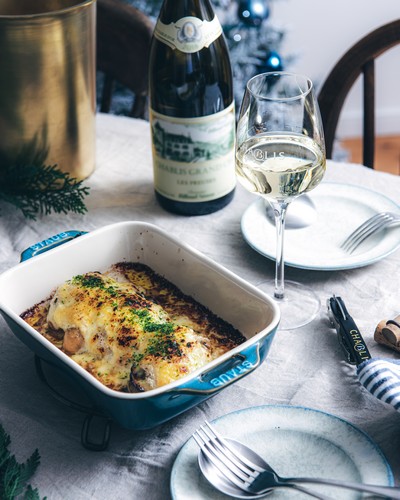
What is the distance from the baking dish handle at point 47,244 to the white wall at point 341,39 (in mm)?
2060

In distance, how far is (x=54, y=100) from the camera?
110 cm

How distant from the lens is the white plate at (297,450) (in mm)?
639

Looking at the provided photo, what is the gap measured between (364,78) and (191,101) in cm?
47

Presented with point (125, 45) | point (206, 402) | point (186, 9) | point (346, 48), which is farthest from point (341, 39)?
point (206, 402)

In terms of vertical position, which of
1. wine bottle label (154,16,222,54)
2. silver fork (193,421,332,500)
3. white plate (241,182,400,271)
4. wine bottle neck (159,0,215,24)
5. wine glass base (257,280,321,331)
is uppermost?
wine bottle neck (159,0,215,24)

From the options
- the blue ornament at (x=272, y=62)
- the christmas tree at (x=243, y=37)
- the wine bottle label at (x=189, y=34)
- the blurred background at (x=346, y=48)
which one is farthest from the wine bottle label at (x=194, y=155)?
the blurred background at (x=346, y=48)

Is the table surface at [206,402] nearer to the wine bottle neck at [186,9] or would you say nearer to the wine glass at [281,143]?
the wine glass at [281,143]

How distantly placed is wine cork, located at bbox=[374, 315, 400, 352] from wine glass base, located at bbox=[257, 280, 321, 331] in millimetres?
94

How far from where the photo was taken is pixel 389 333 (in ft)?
2.66

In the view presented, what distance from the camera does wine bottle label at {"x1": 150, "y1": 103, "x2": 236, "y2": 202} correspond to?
1.03 m

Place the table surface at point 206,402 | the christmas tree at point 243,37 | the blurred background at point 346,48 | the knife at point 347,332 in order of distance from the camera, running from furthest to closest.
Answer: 1. the blurred background at point 346,48
2. the christmas tree at point 243,37
3. the knife at point 347,332
4. the table surface at point 206,402

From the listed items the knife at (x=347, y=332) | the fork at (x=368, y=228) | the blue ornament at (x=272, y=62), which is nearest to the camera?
the knife at (x=347, y=332)

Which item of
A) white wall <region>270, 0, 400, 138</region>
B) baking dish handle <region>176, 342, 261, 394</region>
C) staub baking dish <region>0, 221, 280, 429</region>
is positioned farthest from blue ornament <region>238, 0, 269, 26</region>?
baking dish handle <region>176, 342, 261, 394</region>

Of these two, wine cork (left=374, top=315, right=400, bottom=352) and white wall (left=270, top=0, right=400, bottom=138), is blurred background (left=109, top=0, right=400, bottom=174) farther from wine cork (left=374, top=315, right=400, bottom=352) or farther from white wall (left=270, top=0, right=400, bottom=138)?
wine cork (left=374, top=315, right=400, bottom=352)
